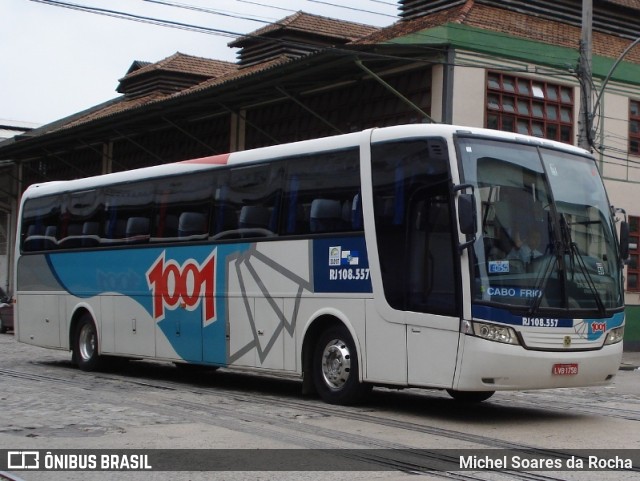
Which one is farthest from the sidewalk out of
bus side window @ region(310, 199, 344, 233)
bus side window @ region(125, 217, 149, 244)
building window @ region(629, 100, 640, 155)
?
bus side window @ region(310, 199, 344, 233)

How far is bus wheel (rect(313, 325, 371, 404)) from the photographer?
42.3 ft

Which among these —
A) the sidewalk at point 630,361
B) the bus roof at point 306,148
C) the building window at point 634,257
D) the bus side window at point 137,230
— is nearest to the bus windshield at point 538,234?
the bus roof at point 306,148

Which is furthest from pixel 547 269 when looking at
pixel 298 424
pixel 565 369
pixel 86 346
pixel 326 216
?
pixel 86 346

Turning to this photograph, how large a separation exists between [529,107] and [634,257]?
646 centimetres

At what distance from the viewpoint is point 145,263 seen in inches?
676

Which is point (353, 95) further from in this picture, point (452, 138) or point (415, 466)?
point (415, 466)

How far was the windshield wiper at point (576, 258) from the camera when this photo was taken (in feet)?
39.2

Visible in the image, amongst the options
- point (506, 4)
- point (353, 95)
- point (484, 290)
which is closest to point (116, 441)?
point (484, 290)

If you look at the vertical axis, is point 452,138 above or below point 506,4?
below

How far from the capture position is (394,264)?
12273 millimetres

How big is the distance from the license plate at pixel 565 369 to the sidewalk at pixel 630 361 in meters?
10.8

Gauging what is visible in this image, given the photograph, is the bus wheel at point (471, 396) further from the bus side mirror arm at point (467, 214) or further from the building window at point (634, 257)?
the building window at point (634, 257)

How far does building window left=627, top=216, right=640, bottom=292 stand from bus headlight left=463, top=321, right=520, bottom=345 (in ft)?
69.6

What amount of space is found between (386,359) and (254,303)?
2963mm
